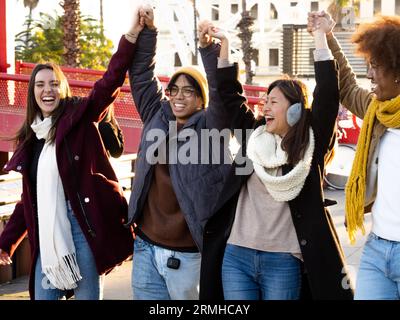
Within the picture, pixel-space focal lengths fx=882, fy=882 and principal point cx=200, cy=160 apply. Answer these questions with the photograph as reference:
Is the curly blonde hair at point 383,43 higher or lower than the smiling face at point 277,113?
higher

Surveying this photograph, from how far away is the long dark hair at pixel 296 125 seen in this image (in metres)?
4.05

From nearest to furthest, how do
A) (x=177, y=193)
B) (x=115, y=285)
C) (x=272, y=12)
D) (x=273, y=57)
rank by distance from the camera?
(x=177, y=193)
(x=115, y=285)
(x=272, y=12)
(x=273, y=57)

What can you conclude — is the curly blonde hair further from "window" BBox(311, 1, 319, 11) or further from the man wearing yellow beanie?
"window" BBox(311, 1, 319, 11)

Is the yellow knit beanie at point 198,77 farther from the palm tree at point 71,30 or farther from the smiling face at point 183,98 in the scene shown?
the palm tree at point 71,30

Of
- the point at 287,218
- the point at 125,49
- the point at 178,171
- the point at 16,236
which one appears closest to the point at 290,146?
the point at 287,218

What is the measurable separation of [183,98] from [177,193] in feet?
1.62

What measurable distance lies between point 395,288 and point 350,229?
41 centimetres

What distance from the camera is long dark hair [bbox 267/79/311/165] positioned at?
4.05m

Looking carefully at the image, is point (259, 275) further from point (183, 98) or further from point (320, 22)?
point (320, 22)

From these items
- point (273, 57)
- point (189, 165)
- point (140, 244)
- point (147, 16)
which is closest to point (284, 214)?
point (189, 165)

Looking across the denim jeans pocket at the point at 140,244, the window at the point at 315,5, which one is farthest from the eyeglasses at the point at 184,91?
the window at the point at 315,5

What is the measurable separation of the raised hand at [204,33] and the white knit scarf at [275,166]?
624 millimetres

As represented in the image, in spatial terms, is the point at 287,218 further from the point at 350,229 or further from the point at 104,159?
the point at 104,159

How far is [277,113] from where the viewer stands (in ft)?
13.6
